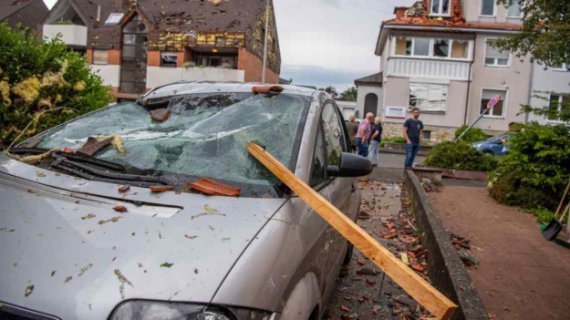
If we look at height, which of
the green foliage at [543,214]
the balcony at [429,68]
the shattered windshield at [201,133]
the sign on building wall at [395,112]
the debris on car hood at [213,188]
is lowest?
the green foliage at [543,214]

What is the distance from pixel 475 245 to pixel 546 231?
1.20m

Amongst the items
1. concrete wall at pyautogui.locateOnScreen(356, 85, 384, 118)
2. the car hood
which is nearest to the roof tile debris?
concrete wall at pyautogui.locateOnScreen(356, 85, 384, 118)

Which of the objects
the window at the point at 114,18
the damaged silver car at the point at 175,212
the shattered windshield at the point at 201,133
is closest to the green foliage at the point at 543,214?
the damaged silver car at the point at 175,212

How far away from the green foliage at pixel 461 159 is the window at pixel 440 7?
18.5 m

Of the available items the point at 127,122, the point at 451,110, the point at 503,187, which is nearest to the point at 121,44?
the point at 451,110

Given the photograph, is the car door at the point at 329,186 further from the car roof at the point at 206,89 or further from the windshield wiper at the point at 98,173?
the windshield wiper at the point at 98,173

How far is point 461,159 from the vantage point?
12930 millimetres

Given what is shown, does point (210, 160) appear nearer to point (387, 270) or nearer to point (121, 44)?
point (387, 270)

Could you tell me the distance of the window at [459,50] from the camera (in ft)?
90.3

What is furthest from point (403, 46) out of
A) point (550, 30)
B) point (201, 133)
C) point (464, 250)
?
point (201, 133)

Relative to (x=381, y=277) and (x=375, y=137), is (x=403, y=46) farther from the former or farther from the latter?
(x=381, y=277)

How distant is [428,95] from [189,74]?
647 inches

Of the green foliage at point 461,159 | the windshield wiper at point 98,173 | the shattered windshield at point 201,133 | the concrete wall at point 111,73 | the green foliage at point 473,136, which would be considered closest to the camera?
the windshield wiper at point 98,173

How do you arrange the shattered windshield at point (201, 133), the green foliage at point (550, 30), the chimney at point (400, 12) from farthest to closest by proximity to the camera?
the chimney at point (400, 12) < the green foliage at point (550, 30) < the shattered windshield at point (201, 133)
